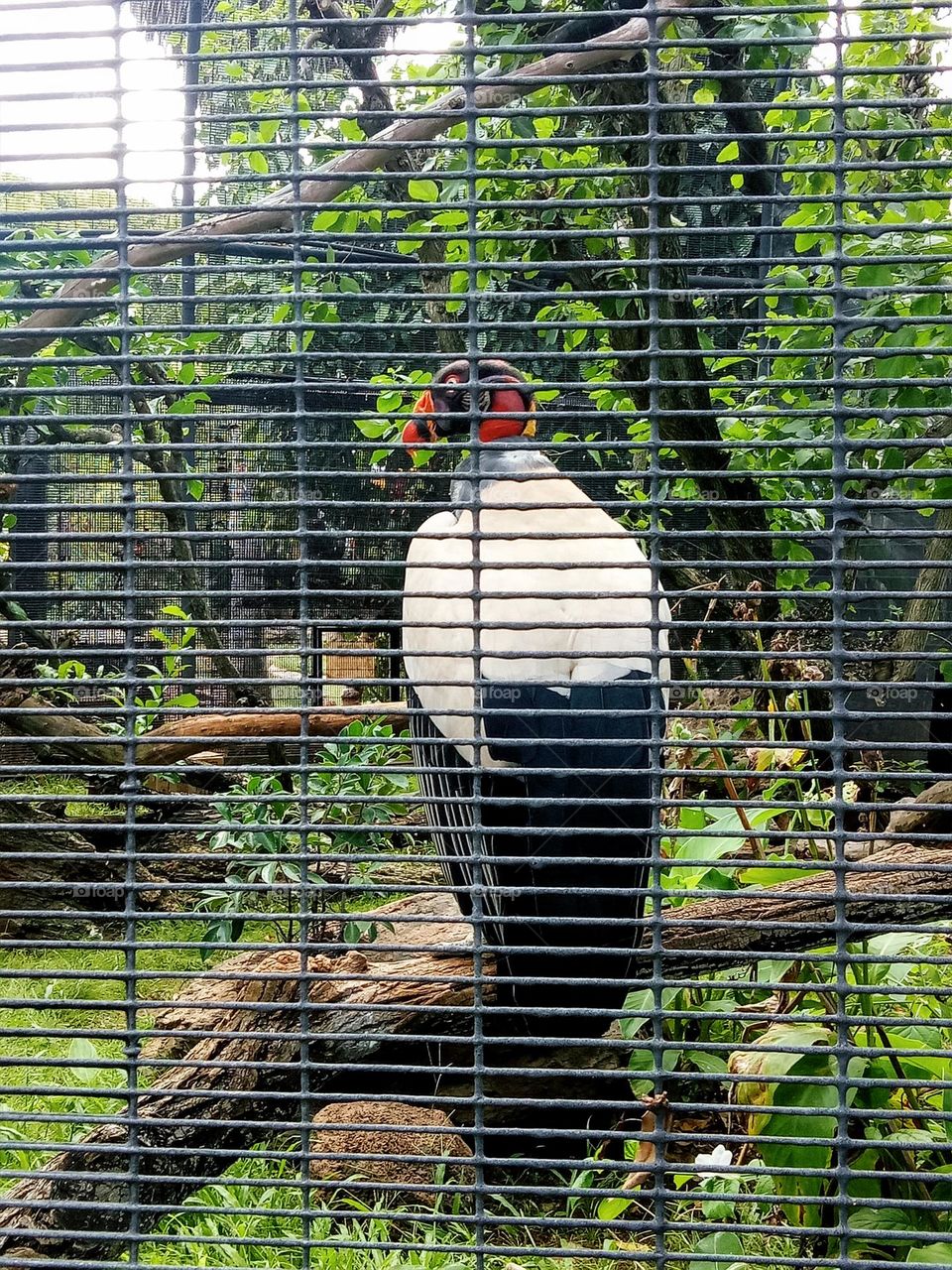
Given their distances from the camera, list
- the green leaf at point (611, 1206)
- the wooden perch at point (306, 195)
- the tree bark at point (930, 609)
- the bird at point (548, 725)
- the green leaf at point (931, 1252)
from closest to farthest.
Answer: the green leaf at point (931, 1252) → the green leaf at point (611, 1206) → the bird at point (548, 725) → the wooden perch at point (306, 195) → the tree bark at point (930, 609)

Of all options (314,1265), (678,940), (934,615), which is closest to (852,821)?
(934,615)

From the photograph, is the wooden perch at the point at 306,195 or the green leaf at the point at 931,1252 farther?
the wooden perch at the point at 306,195

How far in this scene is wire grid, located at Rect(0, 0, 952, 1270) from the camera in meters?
1.55

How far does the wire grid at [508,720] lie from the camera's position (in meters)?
1.55

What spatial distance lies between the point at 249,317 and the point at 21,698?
2323 millimetres

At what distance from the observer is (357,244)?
448cm

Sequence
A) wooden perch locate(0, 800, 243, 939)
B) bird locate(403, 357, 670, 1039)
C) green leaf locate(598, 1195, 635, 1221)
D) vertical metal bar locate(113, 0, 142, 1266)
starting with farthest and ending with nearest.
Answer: wooden perch locate(0, 800, 243, 939)
bird locate(403, 357, 670, 1039)
green leaf locate(598, 1195, 635, 1221)
vertical metal bar locate(113, 0, 142, 1266)

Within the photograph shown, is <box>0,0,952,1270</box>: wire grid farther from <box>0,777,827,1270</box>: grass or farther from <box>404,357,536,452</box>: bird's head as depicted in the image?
<box>404,357,536,452</box>: bird's head

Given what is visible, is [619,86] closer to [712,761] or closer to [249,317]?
[712,761]

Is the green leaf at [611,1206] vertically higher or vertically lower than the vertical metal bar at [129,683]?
lower

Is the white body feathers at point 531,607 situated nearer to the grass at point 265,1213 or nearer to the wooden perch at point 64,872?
the grass at point 265,1213
